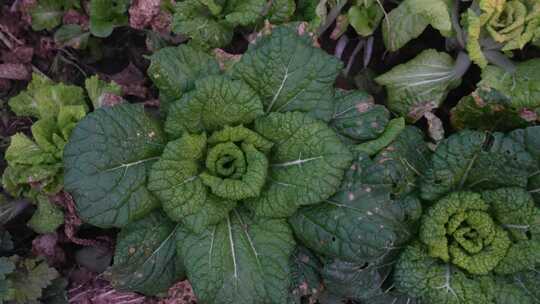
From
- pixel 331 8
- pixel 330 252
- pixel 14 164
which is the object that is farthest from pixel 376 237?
pixel 14 164

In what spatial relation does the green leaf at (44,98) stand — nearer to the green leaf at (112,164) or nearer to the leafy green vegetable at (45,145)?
the leafy green vegetable at (45,145)

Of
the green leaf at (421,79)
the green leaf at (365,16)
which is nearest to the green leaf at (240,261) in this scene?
the green leaf at (421,79)

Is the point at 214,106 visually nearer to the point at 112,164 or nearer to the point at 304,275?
the point at 112,164

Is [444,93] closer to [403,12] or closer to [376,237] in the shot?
[403,12]

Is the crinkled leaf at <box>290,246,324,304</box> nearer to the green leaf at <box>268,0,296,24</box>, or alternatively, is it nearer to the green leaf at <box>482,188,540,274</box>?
the green leaf at <box>482,188,540,274</box>

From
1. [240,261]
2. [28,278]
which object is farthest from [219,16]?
[28,278]
